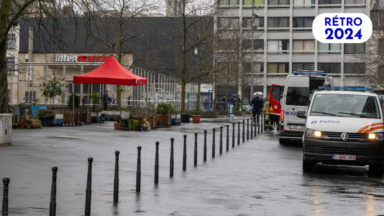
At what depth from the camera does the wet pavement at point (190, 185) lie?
328 inches

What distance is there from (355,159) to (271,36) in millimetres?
75975

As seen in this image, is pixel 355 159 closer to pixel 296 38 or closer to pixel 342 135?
pixel 342 135

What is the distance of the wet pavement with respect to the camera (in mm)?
8336

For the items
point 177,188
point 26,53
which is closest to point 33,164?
point 177,188

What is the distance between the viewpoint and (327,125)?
13.0 metres

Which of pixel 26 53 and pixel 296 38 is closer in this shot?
pixel 26 53

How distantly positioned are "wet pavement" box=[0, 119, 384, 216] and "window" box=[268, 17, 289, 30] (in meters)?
71.4

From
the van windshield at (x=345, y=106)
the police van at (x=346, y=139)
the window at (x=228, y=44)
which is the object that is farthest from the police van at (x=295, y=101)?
the window at (x=228, y=44)

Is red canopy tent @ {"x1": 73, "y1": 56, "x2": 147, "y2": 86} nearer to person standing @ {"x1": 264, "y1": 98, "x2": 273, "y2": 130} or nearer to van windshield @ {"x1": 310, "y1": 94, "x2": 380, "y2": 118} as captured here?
person standing @ {"x1": 264, "y1": 98, "x2": 273, "y2": 130}

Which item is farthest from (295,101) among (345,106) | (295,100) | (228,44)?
(228,44)

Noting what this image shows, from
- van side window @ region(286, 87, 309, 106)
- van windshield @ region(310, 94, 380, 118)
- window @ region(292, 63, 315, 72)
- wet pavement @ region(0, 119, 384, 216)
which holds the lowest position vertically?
wet pavement @ region(0, 119, 384, 216)

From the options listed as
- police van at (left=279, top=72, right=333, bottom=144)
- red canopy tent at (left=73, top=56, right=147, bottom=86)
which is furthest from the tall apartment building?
police van at (left=279, top=72, right=333, bottom=144)

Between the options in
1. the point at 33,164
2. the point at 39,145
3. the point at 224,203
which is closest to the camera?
the point at 224,203

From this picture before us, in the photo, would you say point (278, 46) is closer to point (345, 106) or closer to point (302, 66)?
point (302, 66)
